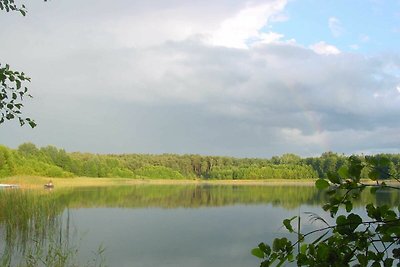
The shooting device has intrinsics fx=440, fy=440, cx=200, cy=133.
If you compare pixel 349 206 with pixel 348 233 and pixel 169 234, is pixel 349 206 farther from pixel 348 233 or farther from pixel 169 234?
pixel 169 234

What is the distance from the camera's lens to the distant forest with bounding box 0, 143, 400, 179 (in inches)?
2130

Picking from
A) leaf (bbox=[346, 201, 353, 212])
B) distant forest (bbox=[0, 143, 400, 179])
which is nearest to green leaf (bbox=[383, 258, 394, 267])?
leaf (bbox=[346, 201, 353, 212])

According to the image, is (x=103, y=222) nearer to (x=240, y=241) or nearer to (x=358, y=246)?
(x=240, y=241)

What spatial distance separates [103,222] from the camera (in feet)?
48.2

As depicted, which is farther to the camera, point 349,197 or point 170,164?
point 170,164

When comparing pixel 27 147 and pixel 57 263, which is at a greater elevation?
pixel 27 147

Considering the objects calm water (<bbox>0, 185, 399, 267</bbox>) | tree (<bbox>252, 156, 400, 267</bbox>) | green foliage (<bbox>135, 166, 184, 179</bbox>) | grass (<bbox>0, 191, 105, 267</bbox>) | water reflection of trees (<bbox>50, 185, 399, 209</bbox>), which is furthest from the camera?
green foliage (<bbox>135, 166, 184, 179</bbox>)

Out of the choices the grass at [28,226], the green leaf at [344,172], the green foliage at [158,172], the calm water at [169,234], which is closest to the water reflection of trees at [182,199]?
the calm water at [169,234]

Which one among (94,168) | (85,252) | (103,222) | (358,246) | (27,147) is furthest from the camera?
(94,168)

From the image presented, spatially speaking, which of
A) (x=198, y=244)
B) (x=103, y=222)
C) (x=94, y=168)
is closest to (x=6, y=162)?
(x=103, y=222)

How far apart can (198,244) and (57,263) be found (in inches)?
212

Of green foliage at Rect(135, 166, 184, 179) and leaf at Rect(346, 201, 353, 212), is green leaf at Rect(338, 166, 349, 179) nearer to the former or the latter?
leaf at Rect(346, 201, 353, 212)

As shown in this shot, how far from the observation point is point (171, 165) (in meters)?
83.6

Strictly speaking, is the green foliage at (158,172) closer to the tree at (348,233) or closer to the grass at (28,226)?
the grass at (28,226)
